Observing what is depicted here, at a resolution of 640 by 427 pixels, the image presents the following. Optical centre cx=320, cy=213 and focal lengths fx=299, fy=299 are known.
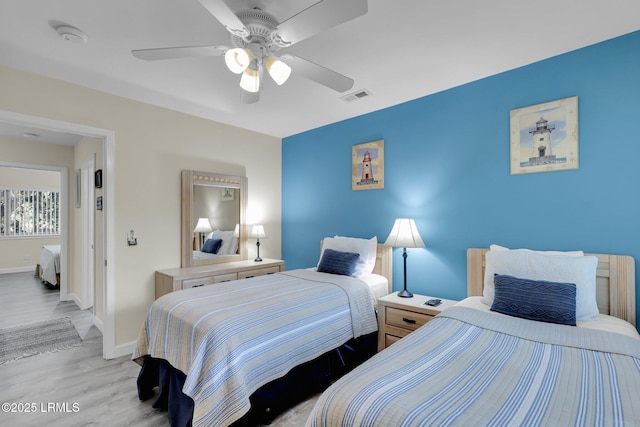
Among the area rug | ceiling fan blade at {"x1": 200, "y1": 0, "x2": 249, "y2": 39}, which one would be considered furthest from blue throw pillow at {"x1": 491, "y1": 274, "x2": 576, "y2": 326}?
the area rug

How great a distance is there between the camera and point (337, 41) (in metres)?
2.08

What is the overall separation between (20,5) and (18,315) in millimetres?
4087

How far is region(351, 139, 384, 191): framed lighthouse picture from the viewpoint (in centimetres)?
340

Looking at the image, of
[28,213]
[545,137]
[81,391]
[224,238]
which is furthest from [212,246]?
[28,213]

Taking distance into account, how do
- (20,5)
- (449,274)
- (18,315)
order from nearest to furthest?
(20,5) < (449,274) < (18,315)

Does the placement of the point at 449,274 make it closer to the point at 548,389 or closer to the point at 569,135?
the point at 569,135

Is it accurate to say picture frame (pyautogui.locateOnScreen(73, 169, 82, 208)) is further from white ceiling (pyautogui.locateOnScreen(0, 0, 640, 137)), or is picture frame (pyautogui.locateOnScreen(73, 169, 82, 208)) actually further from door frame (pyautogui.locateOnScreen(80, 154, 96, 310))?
white ceiling (pyautogui.locateOnScreen(0, 0, 640, 137))

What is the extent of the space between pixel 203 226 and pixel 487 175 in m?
3.08

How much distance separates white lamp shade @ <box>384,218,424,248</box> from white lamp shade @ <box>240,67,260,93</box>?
183 cm

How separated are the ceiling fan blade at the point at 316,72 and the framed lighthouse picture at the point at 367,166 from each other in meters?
1.55

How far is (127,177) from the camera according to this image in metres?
3.03

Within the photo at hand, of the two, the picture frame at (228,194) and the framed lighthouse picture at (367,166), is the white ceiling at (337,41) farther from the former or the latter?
the picture frame at (228,194)

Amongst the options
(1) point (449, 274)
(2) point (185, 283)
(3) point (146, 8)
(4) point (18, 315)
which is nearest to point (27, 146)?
(4) point (18, 315)

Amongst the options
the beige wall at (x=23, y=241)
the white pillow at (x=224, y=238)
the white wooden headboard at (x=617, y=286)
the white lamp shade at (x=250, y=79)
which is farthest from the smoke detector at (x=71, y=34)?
the beige wall at (x=23, y=241)
